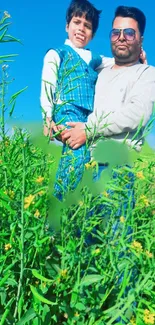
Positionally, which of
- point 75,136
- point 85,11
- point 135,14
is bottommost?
point 75,136

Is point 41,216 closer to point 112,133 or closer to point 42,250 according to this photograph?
point 42,250

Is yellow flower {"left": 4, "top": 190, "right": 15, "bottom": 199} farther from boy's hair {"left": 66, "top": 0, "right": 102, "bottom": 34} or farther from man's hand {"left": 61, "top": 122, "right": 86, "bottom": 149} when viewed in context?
boy's hair {"left": 66, "top": 0, "right": 102, "bottom": 34}

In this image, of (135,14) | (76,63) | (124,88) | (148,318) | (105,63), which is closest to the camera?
(148,318)

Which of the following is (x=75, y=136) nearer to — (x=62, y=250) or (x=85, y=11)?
(x=85, y=11)

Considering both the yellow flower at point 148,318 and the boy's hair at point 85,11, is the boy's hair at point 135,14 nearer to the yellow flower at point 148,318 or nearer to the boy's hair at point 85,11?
the boy's hair at point 85,11

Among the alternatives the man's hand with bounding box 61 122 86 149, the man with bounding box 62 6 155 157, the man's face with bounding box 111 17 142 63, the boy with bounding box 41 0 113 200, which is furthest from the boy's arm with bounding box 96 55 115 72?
the man's hand with bounding box 61 122 86 149

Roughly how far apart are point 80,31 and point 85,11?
0.63 ft

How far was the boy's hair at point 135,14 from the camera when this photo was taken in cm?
292

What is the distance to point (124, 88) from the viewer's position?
2.61 m

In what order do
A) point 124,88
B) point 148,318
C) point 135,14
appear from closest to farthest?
point 148,318
point 124,88
point 135,14

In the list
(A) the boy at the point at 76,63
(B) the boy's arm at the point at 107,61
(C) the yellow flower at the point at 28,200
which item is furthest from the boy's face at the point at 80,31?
(C) the yellow flower at the point at 28,200

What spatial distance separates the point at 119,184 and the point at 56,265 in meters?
0.26

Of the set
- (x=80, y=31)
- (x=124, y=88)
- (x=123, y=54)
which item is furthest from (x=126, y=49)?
(x=80, y=31)

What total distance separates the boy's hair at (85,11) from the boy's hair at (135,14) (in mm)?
Answer: 187
